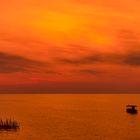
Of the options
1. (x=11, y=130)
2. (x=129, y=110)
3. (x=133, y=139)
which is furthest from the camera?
(x=129, y=110)

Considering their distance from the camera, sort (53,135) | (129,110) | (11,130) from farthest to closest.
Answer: (129,110) < (11,130) < (53,135)

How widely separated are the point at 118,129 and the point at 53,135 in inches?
962

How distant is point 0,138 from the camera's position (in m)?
94.2

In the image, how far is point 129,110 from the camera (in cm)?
18038

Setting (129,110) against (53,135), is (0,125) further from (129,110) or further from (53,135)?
(129,110)

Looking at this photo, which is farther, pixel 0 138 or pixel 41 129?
pixel 41 129

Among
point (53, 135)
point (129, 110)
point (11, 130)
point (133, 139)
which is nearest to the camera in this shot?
point (133, 139)

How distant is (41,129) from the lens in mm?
112875

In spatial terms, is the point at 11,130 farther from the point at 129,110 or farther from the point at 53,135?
the point at 129,110

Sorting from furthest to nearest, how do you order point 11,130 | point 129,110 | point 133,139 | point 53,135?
1. point 129,110
2. point 11,130
3. point 53,135
4. point 133,139

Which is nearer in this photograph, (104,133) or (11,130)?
(104,133)

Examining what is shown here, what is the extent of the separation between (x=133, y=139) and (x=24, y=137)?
29528mm

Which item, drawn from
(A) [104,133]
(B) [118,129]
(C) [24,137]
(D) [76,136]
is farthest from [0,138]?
(B) [118,129]

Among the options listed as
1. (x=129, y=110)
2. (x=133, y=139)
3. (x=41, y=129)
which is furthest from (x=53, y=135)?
(x=129, y=110)
